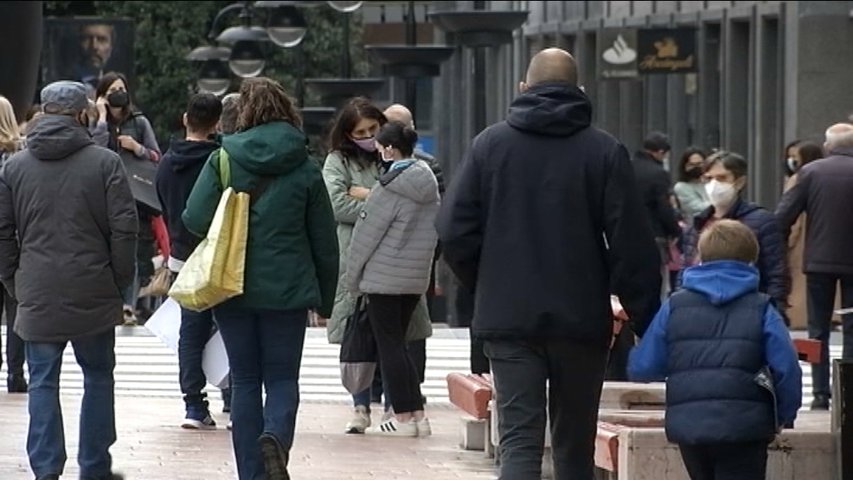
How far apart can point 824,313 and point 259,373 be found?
6.24 metres

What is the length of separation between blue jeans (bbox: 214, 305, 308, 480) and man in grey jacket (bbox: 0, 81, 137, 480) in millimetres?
554

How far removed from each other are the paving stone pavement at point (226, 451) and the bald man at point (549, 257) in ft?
9.20

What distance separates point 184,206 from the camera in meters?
13.7

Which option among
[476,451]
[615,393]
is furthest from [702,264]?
[476,451]

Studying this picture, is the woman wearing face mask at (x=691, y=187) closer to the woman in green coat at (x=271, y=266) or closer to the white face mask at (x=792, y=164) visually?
the white face mask at (x=792, y=164)

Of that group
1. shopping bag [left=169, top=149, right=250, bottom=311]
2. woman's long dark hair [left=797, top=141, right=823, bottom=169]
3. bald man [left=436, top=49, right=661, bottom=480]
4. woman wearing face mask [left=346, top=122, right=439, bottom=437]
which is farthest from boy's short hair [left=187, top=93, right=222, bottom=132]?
woman's long dark hair [left=797, top=141, right=823, bottom=169]

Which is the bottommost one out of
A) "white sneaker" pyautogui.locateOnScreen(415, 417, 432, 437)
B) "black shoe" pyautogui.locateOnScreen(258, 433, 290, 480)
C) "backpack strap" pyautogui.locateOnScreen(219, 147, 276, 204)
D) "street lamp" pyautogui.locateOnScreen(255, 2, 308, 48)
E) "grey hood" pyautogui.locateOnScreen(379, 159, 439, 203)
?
"white sneaker" pyautogui.locateOnScreen(415, 417, 432, 437)

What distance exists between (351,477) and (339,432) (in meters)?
2.20

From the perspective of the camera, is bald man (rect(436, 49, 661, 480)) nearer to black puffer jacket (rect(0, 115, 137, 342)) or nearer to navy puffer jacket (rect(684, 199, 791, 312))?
black puffer jacket (rect(0, 115, 137, 342))

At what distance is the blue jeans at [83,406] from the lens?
11.1m

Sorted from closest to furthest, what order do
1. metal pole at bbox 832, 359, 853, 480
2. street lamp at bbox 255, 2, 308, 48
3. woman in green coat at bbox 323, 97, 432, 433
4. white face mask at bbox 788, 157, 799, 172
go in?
metal pole at bbox 832, 359, 853, 480, woman in green coat at bbox 323, 97, 432, 433, white face mask at bbox 788, 157, 799, 172, street lamp at bbox 255, 2, 308, 48

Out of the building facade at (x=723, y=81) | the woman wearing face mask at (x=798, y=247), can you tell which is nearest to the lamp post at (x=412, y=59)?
the building facade at (x=723, y=81)

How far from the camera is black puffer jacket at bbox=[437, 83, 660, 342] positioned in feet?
30.8

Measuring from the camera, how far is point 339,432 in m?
14.4
